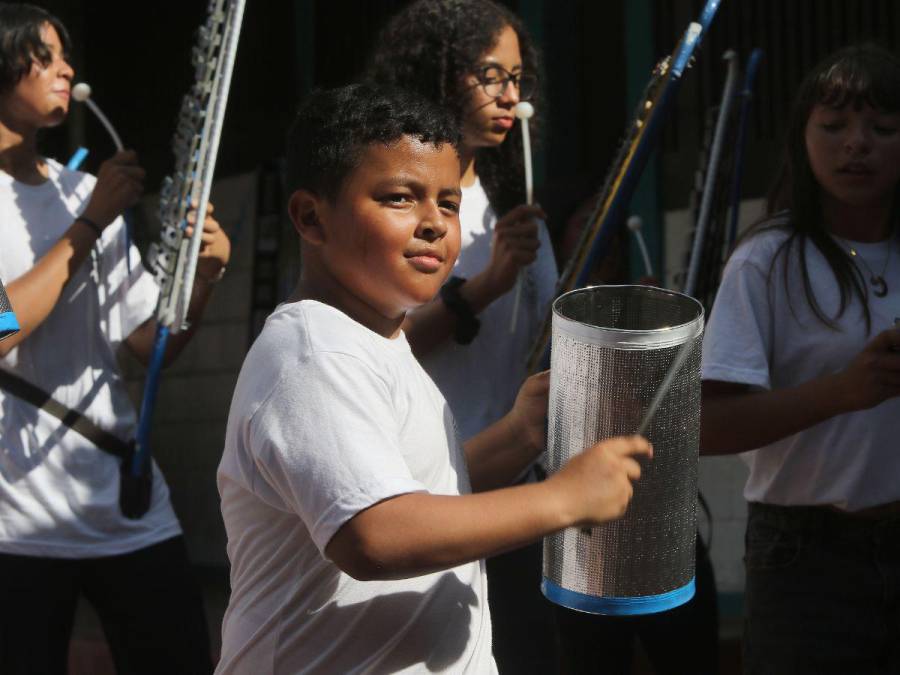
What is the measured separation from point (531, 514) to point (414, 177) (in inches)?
20.8

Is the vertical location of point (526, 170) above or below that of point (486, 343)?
above

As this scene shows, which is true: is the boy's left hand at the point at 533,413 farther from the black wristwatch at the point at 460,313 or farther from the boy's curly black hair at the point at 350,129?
the black wristwatch at the point at 460,313

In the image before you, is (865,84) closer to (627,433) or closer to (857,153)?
(857,153)

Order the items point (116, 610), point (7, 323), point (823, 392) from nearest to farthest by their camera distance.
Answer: point (7, 323)
point (823, 392)
point (116, 610)

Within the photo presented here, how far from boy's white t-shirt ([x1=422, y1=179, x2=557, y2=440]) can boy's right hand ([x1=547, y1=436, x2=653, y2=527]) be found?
3.53 ft

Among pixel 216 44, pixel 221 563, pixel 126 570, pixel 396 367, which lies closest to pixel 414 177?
pixel 396 367

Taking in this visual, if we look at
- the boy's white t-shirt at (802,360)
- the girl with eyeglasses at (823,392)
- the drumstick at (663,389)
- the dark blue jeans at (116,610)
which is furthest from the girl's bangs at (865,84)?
the dark blue jeans at (116,610)

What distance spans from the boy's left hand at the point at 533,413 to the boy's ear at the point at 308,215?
1.30ft

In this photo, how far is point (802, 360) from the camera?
8.52 ft

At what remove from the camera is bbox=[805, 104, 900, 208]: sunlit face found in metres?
2.65

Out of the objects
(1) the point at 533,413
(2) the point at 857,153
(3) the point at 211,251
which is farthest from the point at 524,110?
(1) the point at 533,413

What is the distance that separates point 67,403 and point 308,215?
1.27m

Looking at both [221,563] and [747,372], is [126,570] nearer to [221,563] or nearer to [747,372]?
[747,372]

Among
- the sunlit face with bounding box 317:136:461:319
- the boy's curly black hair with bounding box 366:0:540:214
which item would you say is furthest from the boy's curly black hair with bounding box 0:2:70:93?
the sunlit face with bounding box 317:136:461:319
